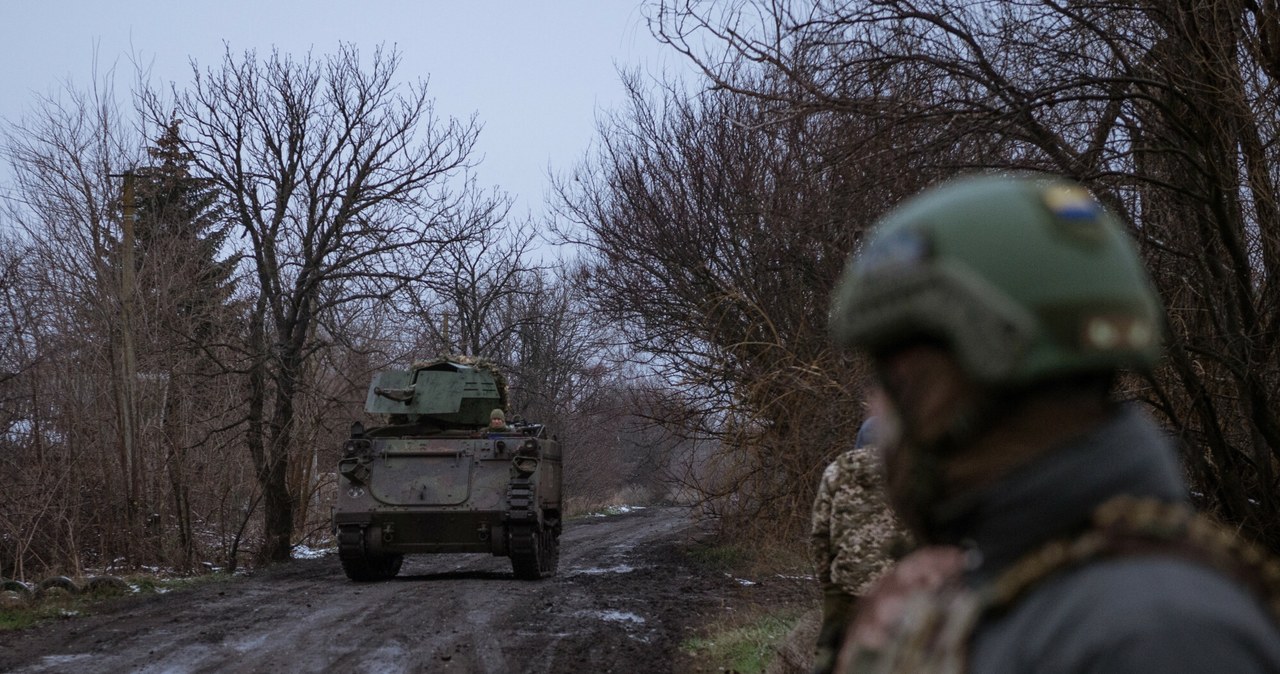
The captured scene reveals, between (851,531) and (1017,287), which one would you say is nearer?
(1017,287)

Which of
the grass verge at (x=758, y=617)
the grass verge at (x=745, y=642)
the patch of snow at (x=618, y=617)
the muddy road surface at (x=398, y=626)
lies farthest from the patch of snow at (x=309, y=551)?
the grass verge at (x=745, y=642)

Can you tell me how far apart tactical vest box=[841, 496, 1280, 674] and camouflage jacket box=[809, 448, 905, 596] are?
2.67 m

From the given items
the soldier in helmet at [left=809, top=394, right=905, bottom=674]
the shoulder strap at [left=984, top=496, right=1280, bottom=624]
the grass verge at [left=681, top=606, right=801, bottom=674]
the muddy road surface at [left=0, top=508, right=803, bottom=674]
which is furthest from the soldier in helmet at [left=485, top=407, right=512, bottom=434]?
the shoulder strap at [left=984, top=496, right=1280, bottom=624]

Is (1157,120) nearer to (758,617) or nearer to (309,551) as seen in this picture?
(758,617)

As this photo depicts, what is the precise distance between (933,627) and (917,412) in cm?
23

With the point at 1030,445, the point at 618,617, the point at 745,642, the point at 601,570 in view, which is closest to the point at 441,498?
the point at 601,570

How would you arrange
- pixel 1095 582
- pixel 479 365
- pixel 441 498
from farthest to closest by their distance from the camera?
pixel 479 365
pixel 441 498
pixel 1095 582

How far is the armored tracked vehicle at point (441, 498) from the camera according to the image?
50.9ft

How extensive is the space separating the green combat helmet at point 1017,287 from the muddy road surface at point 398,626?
764 cm

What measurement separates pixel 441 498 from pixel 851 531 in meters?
12.3

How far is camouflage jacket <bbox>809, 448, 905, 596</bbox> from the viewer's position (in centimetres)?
398

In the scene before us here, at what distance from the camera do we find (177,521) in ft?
63.6

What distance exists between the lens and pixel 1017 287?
129 cm

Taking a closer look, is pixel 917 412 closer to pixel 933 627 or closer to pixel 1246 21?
pixel 933 627
